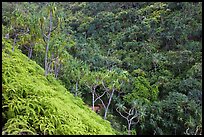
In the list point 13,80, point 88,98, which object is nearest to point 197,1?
point 88,98

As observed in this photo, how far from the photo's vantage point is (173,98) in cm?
1382

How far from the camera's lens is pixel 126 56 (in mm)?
19000

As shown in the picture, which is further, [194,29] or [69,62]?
[194,29]

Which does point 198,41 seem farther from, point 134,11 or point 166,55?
point 134,11

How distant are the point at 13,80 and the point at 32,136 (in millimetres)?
1187

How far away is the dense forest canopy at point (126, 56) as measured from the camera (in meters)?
13.0

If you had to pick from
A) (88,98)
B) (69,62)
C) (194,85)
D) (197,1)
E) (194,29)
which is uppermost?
(197,1)

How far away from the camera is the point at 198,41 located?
18812 millimetres

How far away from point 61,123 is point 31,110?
1.27 feet

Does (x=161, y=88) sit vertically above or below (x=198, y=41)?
below

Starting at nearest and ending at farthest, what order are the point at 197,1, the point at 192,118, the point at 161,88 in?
the point at 192,118 < the point at 161,88 < the point at 197,1

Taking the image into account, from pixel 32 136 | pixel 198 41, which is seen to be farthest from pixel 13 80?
pixel 198 41

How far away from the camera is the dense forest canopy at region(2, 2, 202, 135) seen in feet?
42.6

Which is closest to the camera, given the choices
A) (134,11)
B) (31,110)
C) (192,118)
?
(31,110)
